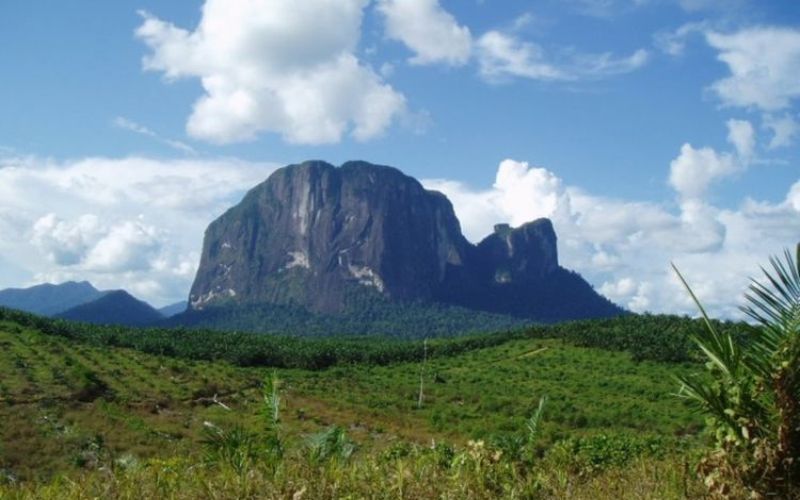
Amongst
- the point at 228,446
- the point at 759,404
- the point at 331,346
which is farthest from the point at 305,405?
the point at 331,346

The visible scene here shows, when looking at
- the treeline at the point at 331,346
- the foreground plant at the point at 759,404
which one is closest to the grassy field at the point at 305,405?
the foreground plant at the point at 759,404

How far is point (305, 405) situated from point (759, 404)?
28373 millimetres

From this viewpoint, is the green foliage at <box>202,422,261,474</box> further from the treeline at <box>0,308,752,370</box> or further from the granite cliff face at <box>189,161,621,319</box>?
the granite cliff face at <box>189,161,621,319</box>

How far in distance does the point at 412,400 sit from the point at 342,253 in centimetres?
13119

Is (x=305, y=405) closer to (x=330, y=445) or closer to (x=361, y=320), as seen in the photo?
(x=330, y=445)

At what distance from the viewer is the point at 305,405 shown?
3002 centimetres

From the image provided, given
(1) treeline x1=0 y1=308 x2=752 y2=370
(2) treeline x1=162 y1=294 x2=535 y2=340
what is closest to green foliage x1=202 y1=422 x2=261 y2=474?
(1) treeline x1=0 y1=308 x2=752 y2=370

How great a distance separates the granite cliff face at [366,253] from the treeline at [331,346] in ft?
318

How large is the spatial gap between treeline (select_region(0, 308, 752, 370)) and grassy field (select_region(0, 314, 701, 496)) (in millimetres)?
2902

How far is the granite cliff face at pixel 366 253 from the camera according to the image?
168 metres

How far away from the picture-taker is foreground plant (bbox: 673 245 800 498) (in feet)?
9.21

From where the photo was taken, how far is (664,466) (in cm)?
411

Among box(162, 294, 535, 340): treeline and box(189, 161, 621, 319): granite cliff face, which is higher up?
box(189, 161, 621, 319): granite cliff face

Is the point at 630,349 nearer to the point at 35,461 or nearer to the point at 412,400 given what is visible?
the point at 412,400
